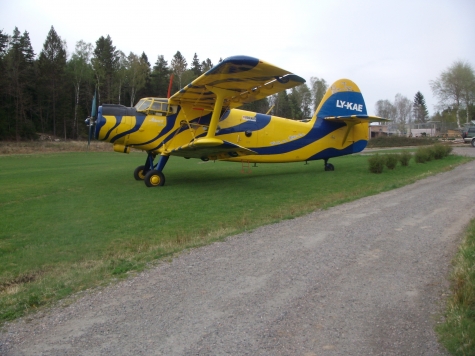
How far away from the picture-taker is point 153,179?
15.3 metres

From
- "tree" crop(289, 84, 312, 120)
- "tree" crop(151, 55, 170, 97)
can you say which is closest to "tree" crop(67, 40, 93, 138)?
"tree" crop(151, 55, 170, 97)

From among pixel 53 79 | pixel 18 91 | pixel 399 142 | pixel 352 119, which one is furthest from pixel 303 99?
pixel 352 119

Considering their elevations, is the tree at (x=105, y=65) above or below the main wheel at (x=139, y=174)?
above

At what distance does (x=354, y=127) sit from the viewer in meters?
20.3

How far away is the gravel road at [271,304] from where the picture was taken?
360 centimetres

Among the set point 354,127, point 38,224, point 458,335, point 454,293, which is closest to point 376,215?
point 454,293

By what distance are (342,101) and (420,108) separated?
128 m

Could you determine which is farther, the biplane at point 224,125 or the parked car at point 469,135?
the parked car at point 469,135

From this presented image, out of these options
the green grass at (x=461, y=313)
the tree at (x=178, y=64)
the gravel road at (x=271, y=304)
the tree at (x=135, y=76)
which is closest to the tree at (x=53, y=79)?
the tree at (x=135, y=76)

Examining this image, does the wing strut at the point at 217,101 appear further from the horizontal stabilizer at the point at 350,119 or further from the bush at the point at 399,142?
the bush at the point at 399,142

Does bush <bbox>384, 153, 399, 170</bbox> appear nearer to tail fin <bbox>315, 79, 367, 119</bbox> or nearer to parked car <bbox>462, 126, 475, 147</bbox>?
tail fin <bbox>315, 79, 367, 119</bbox>

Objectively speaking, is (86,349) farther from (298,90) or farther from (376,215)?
(298,90)

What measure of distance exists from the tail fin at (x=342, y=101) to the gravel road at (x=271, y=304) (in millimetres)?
13343

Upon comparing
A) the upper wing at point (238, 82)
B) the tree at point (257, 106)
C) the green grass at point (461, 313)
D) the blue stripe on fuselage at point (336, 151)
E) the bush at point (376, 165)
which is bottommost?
the green grass at point (461, 313)
